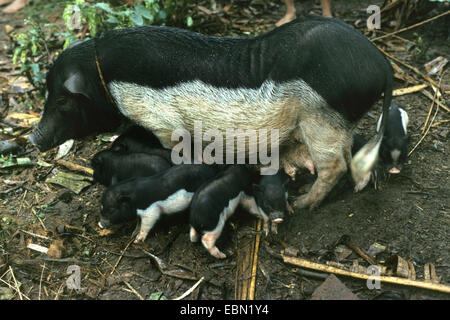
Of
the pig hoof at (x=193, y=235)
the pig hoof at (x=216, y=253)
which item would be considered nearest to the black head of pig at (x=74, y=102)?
the pig hoof at (x=193, y=235)

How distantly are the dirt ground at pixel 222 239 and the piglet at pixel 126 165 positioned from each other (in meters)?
0.43

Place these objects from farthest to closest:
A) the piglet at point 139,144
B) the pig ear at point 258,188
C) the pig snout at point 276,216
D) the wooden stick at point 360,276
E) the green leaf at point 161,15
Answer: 1. the green leaf at point 161,15
2. the piglet at point 139,144
3. the pig ear at point 258,188
4. the pig snout at point 276,216
5. the wooden stick at point 360,276

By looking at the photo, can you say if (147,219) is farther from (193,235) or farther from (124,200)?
(193,235)

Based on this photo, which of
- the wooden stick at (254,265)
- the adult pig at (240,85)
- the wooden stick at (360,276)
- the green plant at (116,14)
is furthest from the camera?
the green plant at (116,14)

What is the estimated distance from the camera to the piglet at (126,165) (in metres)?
4.21

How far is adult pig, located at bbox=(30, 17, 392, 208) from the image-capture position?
12.0ft

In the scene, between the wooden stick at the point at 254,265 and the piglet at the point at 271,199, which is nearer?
the wooden stick at the point at 254,265

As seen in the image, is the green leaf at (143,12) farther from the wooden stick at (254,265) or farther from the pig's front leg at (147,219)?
the wooden stick at (254,265)

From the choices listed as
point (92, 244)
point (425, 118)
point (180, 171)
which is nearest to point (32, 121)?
point (92, 244)

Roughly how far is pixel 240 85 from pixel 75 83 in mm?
1482

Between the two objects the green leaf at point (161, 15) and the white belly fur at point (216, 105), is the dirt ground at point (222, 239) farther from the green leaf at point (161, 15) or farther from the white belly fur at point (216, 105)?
the green leaf at point (161, 15)

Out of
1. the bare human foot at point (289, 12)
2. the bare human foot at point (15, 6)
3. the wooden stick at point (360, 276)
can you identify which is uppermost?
the bare human foot at point (15, 6)

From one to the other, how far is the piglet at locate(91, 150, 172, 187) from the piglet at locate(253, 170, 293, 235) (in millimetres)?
924

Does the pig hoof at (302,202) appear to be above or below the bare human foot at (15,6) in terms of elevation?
below
